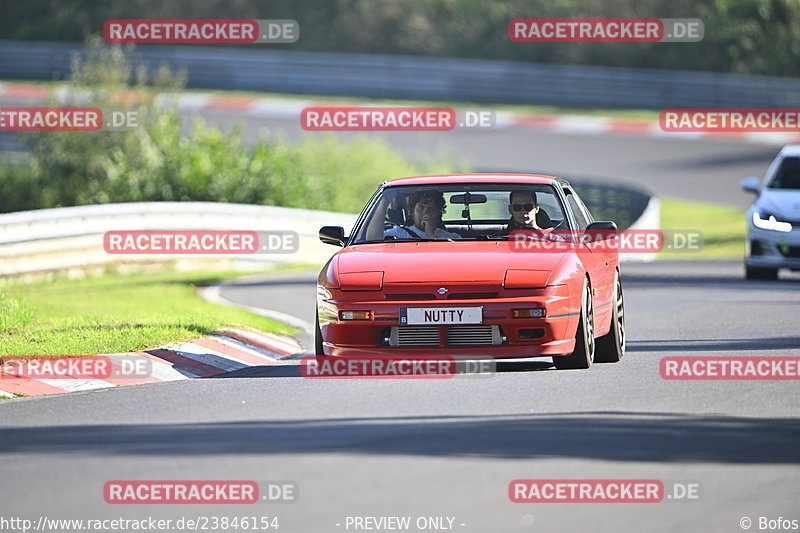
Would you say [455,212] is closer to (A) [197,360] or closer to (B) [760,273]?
(A) [197,360]

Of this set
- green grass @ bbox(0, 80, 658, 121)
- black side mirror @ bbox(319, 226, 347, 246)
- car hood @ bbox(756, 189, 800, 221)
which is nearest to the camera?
black side mirror @ bbox(319, 226, 347, 246)

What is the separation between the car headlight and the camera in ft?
65.0

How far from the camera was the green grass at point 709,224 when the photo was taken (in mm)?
27391

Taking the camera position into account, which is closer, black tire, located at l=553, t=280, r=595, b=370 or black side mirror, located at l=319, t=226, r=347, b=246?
black tire, located at l=553, t=280, r=595, b=370

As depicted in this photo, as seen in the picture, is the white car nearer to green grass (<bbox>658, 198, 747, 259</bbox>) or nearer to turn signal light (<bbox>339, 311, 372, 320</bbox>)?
green grass (<bbox>658, 198, 747, 259</bbox>)

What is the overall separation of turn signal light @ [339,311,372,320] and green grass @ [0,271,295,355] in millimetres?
2407

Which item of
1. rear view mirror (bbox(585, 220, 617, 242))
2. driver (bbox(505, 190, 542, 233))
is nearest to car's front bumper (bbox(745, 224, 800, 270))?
rear view mirror (bbox(585, 220, 617, 242))

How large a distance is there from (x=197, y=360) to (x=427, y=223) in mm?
2156

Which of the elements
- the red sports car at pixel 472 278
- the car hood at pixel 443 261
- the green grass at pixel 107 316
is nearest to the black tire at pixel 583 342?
the red sports car at pixel 472 278

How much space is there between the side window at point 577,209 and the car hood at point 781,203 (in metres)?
7.80

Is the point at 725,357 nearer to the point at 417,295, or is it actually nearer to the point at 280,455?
the point at 417,295

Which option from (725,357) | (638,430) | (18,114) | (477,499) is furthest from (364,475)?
(18,114)

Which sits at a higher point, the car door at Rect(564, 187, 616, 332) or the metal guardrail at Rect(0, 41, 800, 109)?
the metal guardrail at Rect(0, 41, 800, 109)

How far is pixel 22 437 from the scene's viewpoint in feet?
28.3
